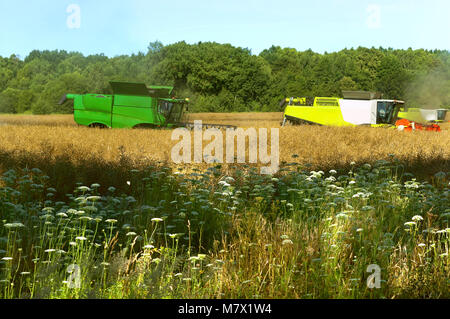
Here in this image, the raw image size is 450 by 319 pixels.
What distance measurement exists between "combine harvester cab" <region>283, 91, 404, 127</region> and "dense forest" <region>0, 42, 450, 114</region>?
1513 inches

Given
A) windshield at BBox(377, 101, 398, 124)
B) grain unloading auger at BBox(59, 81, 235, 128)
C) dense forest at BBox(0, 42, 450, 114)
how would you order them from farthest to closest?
1. dense forest at BBox(0, 42, 450, 114)
2. windshield at BBox(377, 101, 398, 124)
3. grain unloading auger at BBox(59, 81, 235, 128)

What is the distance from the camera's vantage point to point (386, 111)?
2803 cm

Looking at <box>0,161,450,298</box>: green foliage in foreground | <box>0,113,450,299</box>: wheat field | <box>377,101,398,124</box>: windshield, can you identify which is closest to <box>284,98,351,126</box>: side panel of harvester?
<box>377,101,398,124</box>: windshield

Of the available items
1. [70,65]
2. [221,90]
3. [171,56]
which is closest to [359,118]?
[221,90]

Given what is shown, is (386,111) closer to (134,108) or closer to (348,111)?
(348,111)

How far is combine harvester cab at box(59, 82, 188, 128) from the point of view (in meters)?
23.8

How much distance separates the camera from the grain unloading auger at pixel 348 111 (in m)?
28.1

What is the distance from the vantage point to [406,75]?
80.8 meters

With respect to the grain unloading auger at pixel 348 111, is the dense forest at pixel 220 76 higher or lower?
higher

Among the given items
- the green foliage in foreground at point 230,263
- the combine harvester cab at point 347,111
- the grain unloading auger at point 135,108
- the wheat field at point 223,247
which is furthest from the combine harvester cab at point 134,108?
the green foliage in foreground at point 230,263

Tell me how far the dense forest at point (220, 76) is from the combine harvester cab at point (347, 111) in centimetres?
3842

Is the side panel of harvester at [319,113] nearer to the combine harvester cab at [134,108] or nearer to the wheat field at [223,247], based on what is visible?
the combine harvester cab at [134,108]

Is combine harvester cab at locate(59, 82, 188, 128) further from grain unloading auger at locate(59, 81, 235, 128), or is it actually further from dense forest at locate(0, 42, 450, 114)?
dense forest at locate(0, 42, 450, 114)

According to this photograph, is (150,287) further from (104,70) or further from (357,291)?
(104,70)
